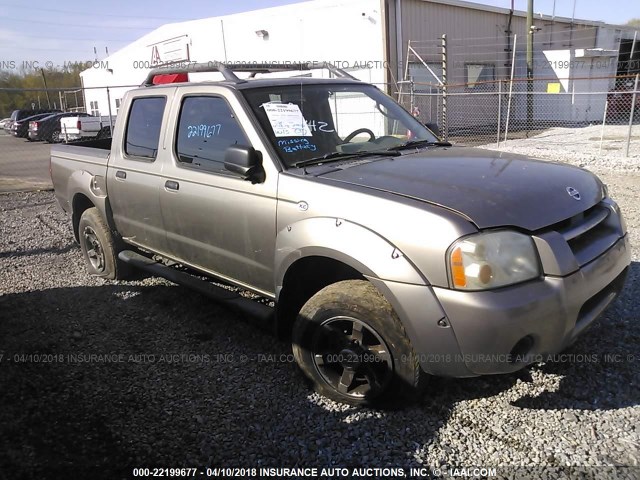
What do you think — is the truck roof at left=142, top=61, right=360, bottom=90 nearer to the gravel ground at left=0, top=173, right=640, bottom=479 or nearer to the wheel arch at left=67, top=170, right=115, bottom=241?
the wheel arch at left=67, top=170, right=115, bottom=241

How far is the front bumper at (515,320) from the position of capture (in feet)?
8.13

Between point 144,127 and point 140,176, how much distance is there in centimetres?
45

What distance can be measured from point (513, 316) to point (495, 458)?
75cm

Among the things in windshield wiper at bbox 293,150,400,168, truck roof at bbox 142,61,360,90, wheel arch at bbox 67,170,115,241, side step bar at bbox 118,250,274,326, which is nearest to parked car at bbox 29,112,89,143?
wheel arch at bbox 67,170,115,241

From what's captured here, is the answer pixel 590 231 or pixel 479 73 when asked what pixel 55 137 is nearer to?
pixel 479 73

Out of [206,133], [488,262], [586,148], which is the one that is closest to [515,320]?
[488,262]

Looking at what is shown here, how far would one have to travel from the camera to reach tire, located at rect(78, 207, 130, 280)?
5250mm

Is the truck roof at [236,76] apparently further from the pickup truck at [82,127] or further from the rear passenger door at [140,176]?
the pickup truck at [82,127]

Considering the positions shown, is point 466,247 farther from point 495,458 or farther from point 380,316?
point 495,458

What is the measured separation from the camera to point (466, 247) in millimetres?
2492

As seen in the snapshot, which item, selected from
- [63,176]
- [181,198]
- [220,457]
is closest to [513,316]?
[220,457]

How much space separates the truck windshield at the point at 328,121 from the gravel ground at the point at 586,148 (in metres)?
8.42

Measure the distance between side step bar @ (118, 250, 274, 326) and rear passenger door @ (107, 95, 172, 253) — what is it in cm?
17

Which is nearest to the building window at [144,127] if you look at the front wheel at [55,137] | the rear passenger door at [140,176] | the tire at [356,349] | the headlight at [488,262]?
the rear passenger door at [140,176]
